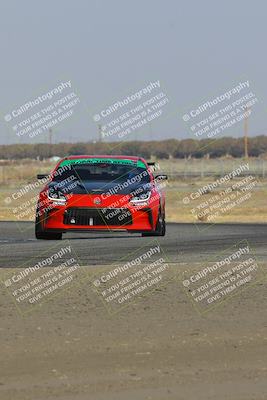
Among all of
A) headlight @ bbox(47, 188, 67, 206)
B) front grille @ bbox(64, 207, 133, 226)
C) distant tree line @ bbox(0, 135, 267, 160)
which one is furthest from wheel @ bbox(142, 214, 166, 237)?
distant tree line @ bbox(0, 135, 267, 160)

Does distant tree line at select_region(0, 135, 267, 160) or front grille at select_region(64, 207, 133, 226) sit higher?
front grille at select_region(64, 207, 133, 226)

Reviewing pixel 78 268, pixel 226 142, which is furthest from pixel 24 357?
pixel 226 142

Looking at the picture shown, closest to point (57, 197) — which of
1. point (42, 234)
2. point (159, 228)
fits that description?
point (42, 234)

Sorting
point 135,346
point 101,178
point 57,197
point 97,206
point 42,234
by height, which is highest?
point 135,346

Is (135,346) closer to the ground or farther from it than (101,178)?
farther from it

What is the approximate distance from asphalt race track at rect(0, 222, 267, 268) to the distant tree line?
128 m

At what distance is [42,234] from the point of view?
1972 centimetres

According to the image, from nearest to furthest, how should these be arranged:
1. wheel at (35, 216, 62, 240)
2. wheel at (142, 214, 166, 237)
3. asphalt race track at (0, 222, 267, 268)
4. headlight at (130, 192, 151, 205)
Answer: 1. asphalt race track at (0, 222, 267, 268)
2. headlight at (130, 192, 151, 205)
3. wheel at (35, 216, 62, 240)
4. wheel at (142, 214, 166, 237)

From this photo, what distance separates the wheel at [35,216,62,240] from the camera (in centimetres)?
1944

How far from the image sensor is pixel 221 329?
9875 mm

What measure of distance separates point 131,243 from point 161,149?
148 metres

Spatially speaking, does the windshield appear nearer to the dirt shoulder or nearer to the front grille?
the front grille

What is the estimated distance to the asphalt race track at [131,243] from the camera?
16.3 metres

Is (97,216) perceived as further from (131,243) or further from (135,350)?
(135,350)
